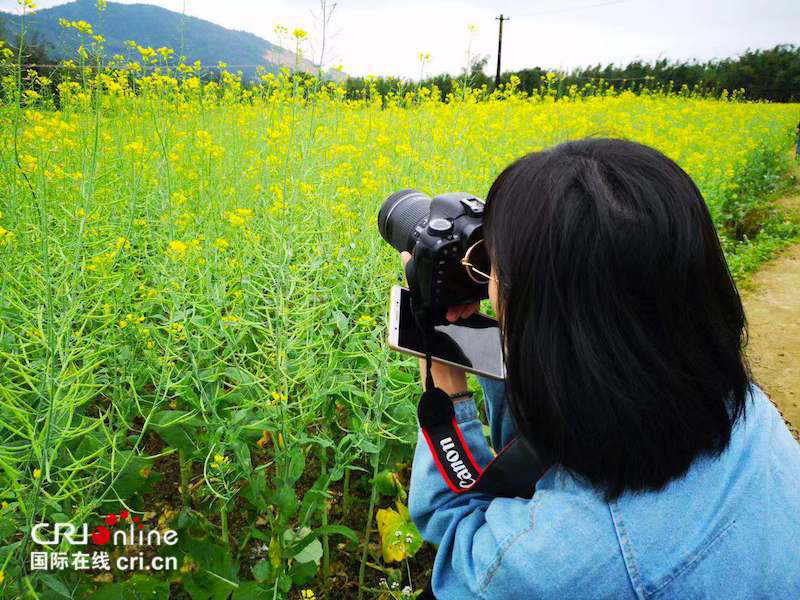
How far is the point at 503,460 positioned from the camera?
2.72 feet

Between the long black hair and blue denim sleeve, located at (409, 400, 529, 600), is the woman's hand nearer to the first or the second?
blue denim sleeve, located at (409, 400, 529, 600)

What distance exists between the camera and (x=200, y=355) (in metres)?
1.36

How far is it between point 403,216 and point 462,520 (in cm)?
63

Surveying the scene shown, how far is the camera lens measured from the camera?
1135 millimetres

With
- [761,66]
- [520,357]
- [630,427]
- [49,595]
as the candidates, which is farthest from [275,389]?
[761,66]

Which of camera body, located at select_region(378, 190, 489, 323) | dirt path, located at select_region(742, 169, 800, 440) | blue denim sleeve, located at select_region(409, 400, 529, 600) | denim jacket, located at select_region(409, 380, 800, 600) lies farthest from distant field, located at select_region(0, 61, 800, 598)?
dirt path, located at select_region(742, 169, 800, 440)

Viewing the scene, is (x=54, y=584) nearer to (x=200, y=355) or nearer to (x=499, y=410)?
(x=200, y=355)

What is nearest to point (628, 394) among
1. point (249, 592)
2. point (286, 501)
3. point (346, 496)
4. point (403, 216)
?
point (403, 216)

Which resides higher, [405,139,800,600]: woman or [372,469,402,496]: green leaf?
[405,139,800,600]: woman

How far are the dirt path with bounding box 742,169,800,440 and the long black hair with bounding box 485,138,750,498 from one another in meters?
1.78

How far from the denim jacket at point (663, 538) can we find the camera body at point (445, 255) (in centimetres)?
37

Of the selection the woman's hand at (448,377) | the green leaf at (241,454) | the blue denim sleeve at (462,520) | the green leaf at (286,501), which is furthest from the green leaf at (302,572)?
the woman's hand at (448,377)

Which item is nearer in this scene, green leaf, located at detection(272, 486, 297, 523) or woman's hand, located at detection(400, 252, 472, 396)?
woman's hand, located at detection(400, 252, 472, 396)

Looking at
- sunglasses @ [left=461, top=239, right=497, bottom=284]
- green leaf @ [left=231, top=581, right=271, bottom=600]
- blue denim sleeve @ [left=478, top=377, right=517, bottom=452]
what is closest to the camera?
sunglasses @ [left=461, top=239, right=497, bottom=284]
